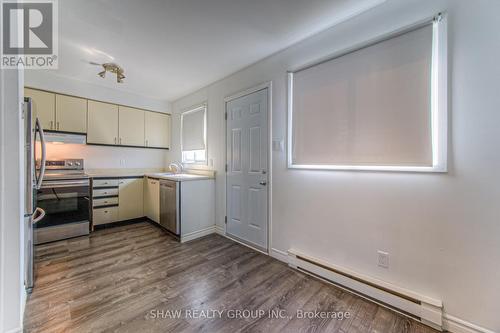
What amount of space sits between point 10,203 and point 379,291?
2.80 metres

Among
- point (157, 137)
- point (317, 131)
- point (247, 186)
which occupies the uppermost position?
point (157, 137)

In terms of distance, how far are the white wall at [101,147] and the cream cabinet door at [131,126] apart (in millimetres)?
153

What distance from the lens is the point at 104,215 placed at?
348 centimetres

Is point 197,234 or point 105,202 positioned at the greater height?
point 105,202

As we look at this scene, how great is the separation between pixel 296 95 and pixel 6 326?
2.96 m

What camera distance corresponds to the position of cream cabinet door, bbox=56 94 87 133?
3.23m

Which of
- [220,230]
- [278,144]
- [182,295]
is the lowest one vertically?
[182,295]

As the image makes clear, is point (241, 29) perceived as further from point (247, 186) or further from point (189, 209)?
point (189, 209)

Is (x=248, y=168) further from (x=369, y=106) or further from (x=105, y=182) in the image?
(x=105, y=182)

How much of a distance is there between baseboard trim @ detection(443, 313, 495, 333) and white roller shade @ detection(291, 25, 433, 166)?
1.10m

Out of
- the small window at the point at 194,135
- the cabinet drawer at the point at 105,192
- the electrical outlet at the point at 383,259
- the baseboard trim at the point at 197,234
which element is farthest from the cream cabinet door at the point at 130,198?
the electrical outlet at the point at 383,259

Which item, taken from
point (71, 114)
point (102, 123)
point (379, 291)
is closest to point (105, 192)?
point (102, 123)

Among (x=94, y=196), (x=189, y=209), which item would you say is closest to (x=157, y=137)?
(x=94, y=196)

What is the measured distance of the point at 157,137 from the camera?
4395 mm
